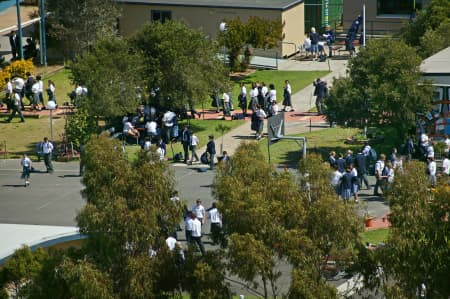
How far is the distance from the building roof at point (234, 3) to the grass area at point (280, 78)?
313 centimetres

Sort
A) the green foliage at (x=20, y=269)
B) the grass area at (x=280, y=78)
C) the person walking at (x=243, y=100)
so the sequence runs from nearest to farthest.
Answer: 1. the green foliage at (x=20, y=269)
2. the person walking at (x=243, y=100)
3. the grass area at (x=280, y=78)

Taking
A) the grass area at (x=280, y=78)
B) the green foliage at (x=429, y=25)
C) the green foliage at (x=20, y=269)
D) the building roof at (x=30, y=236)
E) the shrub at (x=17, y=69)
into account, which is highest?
the green foliage at (x=429, y=25)

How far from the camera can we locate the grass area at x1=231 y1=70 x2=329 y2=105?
2165 inches

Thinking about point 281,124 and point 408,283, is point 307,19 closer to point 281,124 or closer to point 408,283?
point 281,124

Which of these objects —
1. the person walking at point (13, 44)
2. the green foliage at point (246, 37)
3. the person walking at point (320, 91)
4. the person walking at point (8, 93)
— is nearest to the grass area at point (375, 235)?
the person walking at point (320, 91)

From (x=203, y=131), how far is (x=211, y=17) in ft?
41.5

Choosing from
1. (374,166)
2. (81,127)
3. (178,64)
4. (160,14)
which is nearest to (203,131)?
(178,64)

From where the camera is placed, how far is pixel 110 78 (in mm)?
46188

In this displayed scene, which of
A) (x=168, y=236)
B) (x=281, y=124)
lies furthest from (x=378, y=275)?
(x=281, y=124)

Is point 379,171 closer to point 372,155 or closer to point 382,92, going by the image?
point 372,155

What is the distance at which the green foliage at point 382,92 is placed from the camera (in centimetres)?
4312

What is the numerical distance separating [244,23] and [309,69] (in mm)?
3464

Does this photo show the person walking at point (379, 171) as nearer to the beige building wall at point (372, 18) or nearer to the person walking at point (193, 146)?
the person walking at point (193, 146)

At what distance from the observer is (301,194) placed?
26.0 meters
